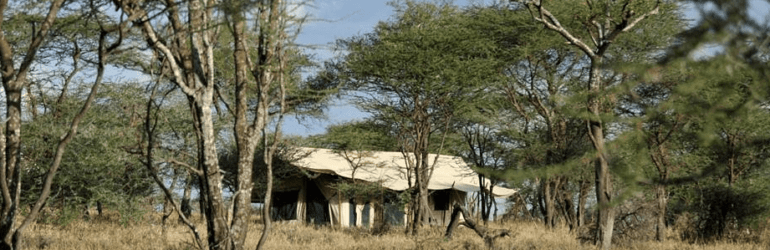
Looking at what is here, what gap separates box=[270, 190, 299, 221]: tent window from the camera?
108 feet

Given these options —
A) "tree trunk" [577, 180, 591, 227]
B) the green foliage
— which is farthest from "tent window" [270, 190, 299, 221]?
the green foliage

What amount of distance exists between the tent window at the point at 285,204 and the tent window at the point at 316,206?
72 cm

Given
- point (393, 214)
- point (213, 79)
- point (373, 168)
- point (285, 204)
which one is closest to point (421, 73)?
point (373, 168)

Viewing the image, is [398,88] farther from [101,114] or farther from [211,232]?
[211,232]

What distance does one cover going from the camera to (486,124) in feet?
94.4

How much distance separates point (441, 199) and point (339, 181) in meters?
6.54

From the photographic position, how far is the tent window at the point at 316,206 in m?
31.3

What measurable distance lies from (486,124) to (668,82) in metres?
6.80

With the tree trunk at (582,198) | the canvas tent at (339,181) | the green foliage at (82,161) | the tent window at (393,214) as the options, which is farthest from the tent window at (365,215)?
the green foliage at (82,161)

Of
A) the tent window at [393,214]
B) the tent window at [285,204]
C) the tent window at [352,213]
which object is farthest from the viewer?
the tent window at [285,204]

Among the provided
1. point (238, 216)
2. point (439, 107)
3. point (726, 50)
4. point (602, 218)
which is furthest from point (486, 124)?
point (726, 50)

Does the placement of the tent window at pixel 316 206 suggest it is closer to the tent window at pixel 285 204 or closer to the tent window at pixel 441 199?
the tent window at pixel 285 204

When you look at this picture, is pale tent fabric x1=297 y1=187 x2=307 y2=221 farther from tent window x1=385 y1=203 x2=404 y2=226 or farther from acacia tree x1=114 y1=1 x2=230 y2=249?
acacia tree x1=114 y1=1 x2=230 y2=249

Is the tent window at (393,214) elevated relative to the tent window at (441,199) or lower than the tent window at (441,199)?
lower
